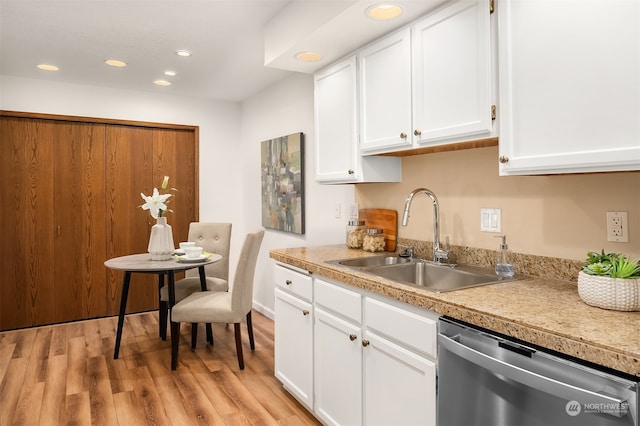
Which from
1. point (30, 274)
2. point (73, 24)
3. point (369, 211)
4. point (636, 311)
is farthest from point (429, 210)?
point (30, 274)

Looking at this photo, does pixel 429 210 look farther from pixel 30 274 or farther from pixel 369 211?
pixel 30 274

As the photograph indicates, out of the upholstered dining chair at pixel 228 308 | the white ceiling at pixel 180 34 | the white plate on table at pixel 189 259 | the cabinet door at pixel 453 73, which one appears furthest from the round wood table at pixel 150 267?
the cabinet door at pixel 453 73

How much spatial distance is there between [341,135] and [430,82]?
78cm

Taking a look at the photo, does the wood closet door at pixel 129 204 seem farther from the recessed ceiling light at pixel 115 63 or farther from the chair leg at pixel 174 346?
the chair leg at pixel 174 346

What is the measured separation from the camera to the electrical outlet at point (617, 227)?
1.54m

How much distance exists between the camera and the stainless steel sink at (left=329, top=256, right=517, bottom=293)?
1.98 metres

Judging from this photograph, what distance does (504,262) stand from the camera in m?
1.92

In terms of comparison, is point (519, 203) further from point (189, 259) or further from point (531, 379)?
point (189, 259)

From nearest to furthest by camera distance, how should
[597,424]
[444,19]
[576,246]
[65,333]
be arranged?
1. [597,424]
2. [576,246]
3. [444,19]
4. [65,333]

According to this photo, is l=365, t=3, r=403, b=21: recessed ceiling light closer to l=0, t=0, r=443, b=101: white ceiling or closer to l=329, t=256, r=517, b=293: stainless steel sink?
l=0, t=0, r=443, b=101: white ceiling

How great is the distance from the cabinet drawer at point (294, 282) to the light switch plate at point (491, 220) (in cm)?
94

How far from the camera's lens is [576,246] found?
1695mm

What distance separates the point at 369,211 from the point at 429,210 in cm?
54

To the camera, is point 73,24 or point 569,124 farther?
point 73,24
